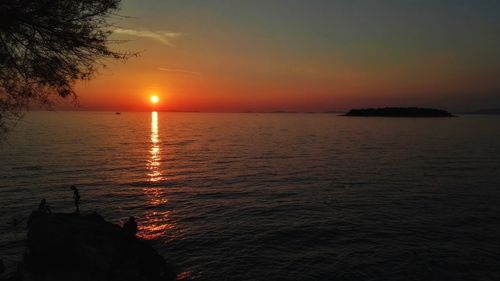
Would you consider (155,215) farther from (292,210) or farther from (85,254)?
(85,254)

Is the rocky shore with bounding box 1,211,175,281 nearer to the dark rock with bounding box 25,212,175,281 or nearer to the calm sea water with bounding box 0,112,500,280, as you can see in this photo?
the dark rock with bounding box 25,212,175,281

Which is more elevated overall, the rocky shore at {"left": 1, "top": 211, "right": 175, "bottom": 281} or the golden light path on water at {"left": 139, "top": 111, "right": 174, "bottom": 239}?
the rocky shore at {"left": 1, "top": 211, "right": 175, "bottom": 281}

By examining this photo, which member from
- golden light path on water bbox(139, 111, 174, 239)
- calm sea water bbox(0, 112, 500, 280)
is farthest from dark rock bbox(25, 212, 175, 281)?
golden light path on water bbox(139, 111, 174, 239)

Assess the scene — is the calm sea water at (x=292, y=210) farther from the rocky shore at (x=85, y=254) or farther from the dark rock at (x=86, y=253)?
the rocky shore at (x=85, y=254)

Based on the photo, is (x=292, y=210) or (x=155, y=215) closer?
(x=155, y=215)

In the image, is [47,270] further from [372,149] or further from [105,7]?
[372,149]

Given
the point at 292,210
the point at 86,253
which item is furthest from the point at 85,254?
the point at 292,210

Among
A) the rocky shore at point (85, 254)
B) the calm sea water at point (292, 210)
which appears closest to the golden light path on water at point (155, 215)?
the calm sea water at point (292, 210)

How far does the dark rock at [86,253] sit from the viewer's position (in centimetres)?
1362

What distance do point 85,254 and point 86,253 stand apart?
0.29 feet

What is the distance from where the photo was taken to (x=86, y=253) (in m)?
14.5

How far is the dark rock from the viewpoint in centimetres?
1362

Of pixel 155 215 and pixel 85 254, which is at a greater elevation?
pixel 85 254

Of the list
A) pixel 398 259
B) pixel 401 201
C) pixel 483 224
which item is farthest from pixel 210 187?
pixel 483 224
